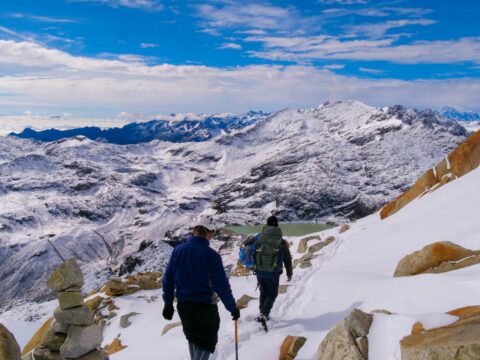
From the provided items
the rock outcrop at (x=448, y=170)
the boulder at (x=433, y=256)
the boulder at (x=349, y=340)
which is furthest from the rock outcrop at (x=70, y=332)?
the rock outcrop at (x=448, y=170)

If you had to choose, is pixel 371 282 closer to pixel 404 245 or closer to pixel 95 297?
pixel 404 245

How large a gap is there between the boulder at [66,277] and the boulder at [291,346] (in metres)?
6.32

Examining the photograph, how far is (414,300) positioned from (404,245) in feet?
34.8

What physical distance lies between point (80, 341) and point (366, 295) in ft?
27.0

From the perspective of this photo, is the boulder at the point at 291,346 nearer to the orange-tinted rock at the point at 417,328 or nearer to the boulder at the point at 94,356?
the orange-tinted rock at the point at 417,328

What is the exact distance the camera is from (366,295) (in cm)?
1260

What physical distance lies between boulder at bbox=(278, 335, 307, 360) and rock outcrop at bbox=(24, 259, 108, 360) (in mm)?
5114

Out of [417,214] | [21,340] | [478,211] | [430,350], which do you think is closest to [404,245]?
[478,211]

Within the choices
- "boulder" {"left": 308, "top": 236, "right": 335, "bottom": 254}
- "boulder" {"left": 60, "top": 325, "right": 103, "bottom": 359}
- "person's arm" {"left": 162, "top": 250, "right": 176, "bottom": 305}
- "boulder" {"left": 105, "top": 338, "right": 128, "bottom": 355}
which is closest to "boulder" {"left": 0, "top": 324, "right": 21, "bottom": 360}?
"boulder" {"left": 60, "top": 325, "right": 103, "bottom": 359}

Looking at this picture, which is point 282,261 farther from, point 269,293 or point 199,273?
point 199,273

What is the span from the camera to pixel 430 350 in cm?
618

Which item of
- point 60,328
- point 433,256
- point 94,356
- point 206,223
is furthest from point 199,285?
point 433,256

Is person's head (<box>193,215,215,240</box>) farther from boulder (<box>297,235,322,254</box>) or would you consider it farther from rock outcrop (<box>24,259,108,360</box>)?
boulder (<box>297,235,322,254</box>)

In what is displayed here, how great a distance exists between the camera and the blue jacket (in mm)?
7598
